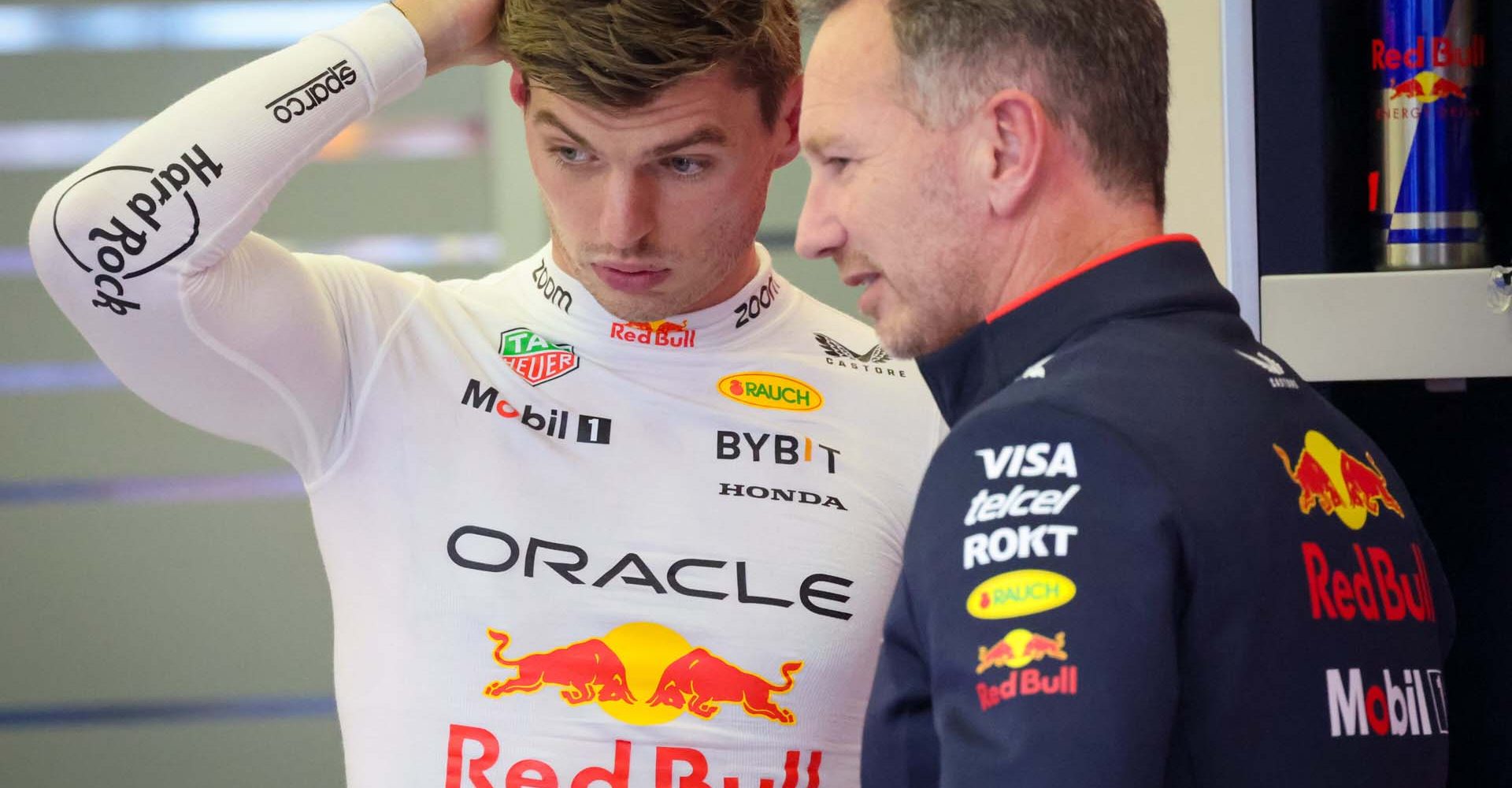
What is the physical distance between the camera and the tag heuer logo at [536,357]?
141 centimetres

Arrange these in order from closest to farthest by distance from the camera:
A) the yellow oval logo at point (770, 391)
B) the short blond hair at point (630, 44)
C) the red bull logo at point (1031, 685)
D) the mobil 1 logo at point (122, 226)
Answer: the red bull logo at point (1031, 685)
the mobil 1 logo at point (122, 226)
the short blond hair at point (630, 44)
the yellow oval logo at point (770, 391)

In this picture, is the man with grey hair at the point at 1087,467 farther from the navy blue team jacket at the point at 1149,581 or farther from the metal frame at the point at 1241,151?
the metal frame at the point at 1241,151

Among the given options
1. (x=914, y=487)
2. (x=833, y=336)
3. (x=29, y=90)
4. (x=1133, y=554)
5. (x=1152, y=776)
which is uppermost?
(x=29, y=90)

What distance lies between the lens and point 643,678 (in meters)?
1.27

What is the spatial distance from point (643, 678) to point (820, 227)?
444 millimetres

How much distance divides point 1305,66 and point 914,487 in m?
0.53

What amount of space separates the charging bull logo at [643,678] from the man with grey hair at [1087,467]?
0.38m

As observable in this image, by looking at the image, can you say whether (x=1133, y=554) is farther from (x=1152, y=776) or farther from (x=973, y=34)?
(x=973, y=34)

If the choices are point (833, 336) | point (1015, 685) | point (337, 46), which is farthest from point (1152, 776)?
point (337, 46)

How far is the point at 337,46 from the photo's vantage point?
137 cm

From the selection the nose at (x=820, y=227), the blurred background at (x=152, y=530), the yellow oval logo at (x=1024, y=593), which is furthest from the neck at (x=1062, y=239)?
the blurred background at (x=152, y=530)

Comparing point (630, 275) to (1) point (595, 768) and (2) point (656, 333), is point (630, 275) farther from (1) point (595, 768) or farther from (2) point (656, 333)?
(1) point (595, 768)

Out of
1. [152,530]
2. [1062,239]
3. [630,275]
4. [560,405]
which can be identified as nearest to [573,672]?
[560,405]

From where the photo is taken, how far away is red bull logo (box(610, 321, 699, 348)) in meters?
1.42
